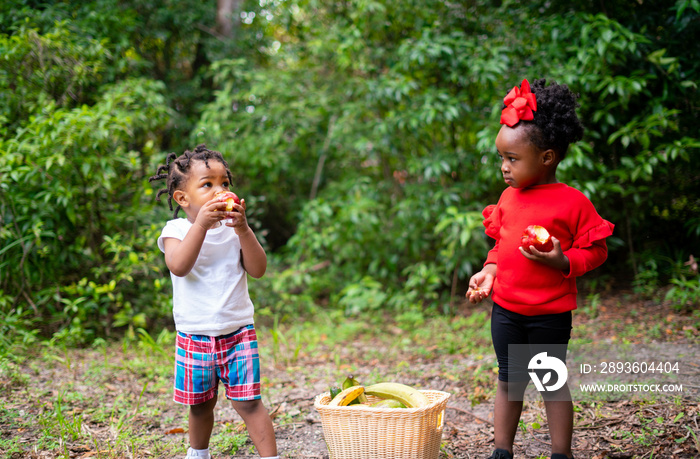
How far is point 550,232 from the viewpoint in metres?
2.00

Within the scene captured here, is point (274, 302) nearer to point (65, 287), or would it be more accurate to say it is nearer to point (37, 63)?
point (65, 287)

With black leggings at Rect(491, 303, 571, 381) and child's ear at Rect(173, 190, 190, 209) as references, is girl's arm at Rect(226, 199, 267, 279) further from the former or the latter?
black leggings at Rect(491, 303, 571, 381)

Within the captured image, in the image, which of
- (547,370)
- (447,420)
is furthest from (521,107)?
(447,420)

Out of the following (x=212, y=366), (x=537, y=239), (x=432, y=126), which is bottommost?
(x=212, y=366)

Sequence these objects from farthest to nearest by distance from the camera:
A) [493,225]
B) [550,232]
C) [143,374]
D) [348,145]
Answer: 1. [348,145]
2. [143,374]
3. [493,225]
4. [550,232]

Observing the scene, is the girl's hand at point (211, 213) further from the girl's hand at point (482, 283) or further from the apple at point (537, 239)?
the apple at point (537, 239)

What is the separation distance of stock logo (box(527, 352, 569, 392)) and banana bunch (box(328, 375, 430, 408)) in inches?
17.6

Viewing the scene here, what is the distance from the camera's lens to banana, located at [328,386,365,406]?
2.09m

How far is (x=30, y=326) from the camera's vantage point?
420 cm

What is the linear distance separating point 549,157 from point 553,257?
414mm

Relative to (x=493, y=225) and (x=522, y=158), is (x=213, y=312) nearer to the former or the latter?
(x=493, y=225)

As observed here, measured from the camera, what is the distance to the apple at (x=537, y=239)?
6.17ft

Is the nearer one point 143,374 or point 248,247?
point 248,247

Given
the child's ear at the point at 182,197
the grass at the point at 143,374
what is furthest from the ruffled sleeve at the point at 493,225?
the grass at the point at 143,374
